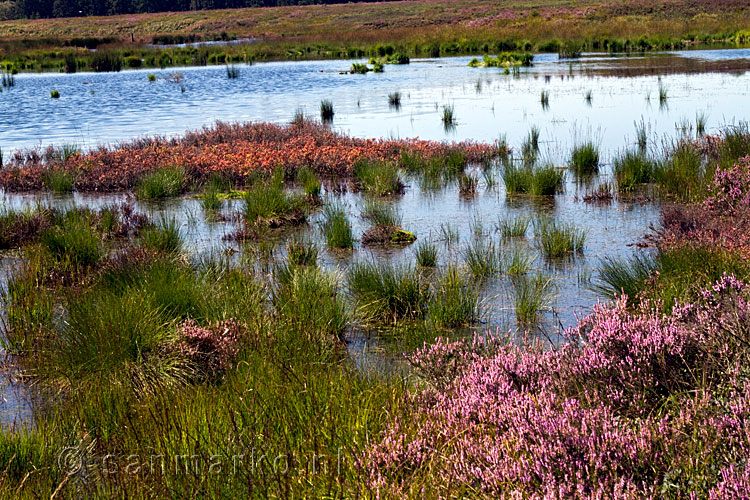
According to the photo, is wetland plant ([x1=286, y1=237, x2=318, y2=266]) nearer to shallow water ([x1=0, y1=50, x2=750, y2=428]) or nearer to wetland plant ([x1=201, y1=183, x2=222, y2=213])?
shallow water ([x1=0, y1=50, x2=750, y2=428])

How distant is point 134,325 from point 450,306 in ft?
8.29

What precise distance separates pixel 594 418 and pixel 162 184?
1091 centimetres

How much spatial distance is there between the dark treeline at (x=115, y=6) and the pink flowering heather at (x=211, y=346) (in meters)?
132

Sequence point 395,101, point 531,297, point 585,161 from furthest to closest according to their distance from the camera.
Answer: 1. point 395,101
2. point 585,161
3. point 531,297

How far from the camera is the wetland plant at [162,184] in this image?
42.1ft

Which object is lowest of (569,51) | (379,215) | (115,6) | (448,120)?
(379,215)

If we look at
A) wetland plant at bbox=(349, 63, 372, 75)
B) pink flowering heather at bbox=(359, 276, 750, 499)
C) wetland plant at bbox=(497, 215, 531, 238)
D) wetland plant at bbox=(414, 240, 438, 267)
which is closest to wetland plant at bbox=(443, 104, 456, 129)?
wetland plant at bbox=(497, 215, 531, 238)

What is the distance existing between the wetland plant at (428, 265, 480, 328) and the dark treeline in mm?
131798

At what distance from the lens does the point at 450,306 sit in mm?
6438

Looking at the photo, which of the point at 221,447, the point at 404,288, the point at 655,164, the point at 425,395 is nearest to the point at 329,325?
the point at 404,288

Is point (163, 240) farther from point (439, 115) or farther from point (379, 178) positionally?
point (439, 115)

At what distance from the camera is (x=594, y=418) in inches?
122

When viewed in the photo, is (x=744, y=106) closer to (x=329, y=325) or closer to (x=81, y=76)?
(x=329, y=325)

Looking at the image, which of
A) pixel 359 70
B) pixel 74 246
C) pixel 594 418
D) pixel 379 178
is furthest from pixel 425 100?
pixel 594 418
